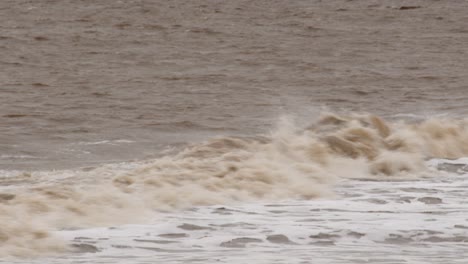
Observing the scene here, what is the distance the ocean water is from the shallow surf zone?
0.02 meters

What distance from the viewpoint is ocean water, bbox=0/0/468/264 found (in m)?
7.57

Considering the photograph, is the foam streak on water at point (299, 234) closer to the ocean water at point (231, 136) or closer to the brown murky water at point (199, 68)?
the ocean water at point (231, 136)

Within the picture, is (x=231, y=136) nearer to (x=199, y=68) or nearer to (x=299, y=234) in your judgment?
(x=299, y=234)

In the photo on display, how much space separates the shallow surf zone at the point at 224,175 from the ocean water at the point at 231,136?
24 mm

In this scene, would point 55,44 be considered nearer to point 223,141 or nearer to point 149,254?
point 223,141

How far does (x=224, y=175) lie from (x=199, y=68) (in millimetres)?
9873

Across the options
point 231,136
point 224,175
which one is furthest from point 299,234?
point 231,136

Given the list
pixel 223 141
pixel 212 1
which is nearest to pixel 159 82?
pixel 223 141

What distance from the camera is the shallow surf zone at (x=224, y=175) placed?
7.98 metres

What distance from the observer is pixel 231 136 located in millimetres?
12352

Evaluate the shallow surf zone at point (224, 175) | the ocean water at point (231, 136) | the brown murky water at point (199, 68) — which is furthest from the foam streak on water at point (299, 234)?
the brown murky water at point (199, 68)

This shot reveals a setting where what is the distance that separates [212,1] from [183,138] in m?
15.0

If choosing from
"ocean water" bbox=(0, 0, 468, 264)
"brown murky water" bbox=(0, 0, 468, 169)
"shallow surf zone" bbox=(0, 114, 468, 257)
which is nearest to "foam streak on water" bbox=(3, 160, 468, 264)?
"ocean water" bbox=(0, 0, 468, 264)

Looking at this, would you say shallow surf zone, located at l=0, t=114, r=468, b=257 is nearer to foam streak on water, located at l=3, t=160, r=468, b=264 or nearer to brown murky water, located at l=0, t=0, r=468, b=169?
foam streak on water, located at l=3, t=160, r=468, b=264
